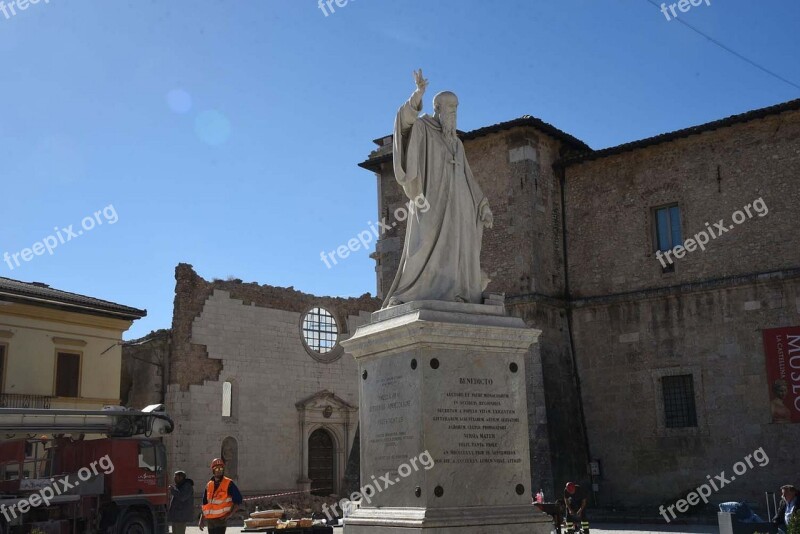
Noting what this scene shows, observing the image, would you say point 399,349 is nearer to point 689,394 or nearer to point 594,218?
point 689,394

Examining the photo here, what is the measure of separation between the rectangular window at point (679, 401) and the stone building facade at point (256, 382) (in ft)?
45.6

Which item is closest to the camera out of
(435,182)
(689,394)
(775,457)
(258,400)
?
(435,182)

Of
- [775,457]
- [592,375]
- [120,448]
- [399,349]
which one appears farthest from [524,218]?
[399,349]

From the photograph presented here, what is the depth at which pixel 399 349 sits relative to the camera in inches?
279

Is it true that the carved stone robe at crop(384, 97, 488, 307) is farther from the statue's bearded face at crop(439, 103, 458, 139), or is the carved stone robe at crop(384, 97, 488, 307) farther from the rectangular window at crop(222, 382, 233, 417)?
the rectangular window at crop(222, 382, 233, 417)

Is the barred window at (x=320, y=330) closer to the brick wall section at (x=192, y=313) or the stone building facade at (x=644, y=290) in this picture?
the brick wall section at (x=192, y=313)

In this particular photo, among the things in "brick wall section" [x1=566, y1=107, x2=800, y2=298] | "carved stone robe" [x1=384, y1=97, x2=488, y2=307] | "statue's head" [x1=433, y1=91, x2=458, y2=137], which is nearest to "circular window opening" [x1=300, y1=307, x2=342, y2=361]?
"brick wall section" [x1=566, y1=107, x2=800, y2=298]

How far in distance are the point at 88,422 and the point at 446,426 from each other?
1075 cm

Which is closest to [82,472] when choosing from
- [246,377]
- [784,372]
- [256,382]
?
[784,372]

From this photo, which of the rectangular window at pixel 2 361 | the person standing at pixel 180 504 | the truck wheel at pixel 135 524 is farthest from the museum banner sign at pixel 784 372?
the rectangular window at pixel 2 361

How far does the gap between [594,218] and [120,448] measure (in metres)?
13.2

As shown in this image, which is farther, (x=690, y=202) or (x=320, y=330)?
(x=320, y=330)

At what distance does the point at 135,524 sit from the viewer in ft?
52.4

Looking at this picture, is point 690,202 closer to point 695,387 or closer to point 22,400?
point 695,387
